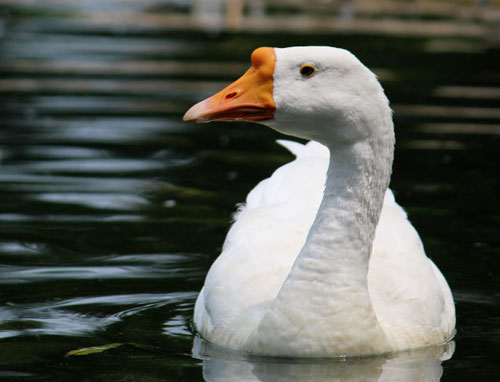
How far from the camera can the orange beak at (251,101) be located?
530 cm

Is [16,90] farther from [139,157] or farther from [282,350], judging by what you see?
[282,350]

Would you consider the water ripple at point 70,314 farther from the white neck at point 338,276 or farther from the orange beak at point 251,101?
the orange beak at point 251,101

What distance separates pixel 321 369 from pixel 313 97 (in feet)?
4.55

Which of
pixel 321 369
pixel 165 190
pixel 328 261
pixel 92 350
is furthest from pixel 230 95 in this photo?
pixel 165 190

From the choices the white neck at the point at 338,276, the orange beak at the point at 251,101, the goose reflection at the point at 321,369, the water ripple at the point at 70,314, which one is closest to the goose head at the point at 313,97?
the orange beak at the point at 251,101

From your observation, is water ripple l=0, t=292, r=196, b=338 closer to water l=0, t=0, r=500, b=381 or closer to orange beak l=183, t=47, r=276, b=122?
water l=0, t=0, r=500, b=381

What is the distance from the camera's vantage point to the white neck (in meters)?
5.44

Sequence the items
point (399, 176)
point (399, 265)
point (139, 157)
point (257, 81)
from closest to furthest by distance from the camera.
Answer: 1. point (257, 81)
2. point (399, 265)
3. point (399, 176)
4. point (139, 157)

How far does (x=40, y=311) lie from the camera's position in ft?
21.5

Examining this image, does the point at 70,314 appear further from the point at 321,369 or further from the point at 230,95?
the point at 230,95

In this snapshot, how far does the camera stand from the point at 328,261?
5496mm

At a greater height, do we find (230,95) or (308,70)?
(308,70)

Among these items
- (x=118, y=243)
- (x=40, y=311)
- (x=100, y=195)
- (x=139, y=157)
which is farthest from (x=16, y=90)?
(x=40, y=311)

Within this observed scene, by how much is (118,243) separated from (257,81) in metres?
3.10
